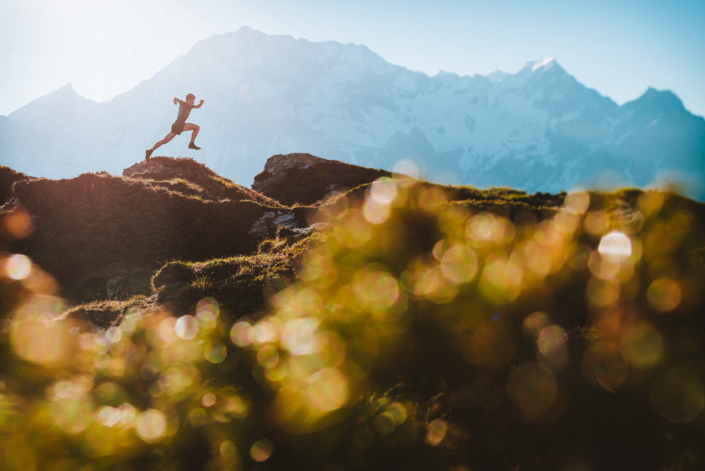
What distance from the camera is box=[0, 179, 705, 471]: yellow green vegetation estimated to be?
4207 millimetres

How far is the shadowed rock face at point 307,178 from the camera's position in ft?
99.2

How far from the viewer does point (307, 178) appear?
1271 inches

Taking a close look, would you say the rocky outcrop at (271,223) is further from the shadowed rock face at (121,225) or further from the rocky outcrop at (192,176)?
the rocky outcrop at (192,176)

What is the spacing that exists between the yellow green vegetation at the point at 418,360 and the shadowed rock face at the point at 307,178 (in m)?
22.7

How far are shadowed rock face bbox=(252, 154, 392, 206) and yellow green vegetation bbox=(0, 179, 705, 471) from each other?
895 inches

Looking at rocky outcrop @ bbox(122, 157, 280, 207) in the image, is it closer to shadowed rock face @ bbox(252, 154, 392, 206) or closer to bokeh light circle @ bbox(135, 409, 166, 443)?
shadowed rock face @ bbox(252, 154, 392, 206)

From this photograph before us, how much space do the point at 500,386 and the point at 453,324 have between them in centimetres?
112

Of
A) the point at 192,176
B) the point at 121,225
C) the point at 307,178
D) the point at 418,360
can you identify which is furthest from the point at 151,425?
the point at 307,178

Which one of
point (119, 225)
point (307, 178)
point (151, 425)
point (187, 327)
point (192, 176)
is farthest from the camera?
point (307, 178)

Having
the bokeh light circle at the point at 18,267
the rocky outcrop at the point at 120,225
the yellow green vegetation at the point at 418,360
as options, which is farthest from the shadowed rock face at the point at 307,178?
the yellow green vegetation at the point at 418,360

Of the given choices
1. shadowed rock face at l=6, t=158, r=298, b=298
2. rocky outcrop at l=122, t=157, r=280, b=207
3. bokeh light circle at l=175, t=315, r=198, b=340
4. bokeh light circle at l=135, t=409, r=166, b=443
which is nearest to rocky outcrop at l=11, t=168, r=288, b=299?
shadowed rock face at l=6, t=158, r=298, b=298

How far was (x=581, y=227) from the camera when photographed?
645 centimetres

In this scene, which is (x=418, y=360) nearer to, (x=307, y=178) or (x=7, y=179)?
(x=7, y=179)

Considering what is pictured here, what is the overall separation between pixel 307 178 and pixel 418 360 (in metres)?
28.3
